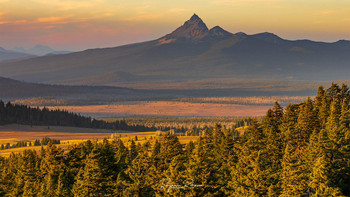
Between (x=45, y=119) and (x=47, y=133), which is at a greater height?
(x=45, y=119)

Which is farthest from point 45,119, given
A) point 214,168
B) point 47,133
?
point 214,168

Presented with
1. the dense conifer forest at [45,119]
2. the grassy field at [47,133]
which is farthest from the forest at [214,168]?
the dense conifer forest at [45,119]

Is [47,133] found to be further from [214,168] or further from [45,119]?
[214,168]

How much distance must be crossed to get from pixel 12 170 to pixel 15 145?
68.0 m

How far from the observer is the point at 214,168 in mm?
54656

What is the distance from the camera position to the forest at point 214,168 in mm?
48250

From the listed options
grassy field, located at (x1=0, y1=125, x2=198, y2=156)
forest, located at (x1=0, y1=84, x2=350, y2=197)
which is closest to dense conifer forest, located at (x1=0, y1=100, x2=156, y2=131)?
grassy field, located at (x1=0, y1=125, x2=198, y2=156)

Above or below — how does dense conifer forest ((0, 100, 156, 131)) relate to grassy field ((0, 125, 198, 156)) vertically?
above

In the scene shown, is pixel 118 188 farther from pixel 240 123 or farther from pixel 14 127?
pixel 14 127

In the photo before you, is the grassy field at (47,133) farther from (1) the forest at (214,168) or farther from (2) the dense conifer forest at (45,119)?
(1) the forest at (214,168)

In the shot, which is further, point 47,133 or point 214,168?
point 47,133

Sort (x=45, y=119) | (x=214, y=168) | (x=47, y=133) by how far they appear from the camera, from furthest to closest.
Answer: (x=45, y=119)
(x=47, y=133)
(x=214, y=168)

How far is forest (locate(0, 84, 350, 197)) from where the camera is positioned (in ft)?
158

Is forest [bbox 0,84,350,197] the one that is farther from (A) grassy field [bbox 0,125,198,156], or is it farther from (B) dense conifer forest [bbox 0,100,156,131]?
(B) dense conifer forest [bbox 0,100,156,131]
